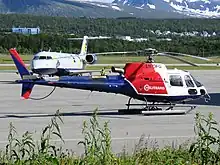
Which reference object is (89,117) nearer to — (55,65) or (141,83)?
(141,83)

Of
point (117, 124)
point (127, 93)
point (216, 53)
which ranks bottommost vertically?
point (117, 124)

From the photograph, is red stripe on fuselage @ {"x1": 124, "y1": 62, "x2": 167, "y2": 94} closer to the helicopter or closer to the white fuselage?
the helicopter

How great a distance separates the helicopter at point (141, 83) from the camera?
21.1m

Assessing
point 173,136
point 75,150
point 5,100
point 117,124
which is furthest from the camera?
point 5,100

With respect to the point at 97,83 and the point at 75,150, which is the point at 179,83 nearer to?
the point at 97,83

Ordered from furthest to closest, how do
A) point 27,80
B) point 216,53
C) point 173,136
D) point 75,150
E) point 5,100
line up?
point 216,53, point 5,100, point 27,80, point 173,136, point 75,150

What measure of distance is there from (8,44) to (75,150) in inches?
3560

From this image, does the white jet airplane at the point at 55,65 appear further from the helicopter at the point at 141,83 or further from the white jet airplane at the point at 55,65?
the helicopter at the point at 141,83

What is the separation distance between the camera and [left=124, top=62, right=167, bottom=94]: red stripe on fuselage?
70.0ft

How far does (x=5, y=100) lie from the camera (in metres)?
28.0

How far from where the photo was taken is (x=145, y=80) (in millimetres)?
21375

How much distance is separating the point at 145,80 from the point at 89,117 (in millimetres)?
1989

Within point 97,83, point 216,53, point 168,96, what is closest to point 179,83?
point 168,96

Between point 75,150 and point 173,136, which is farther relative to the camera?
point 173,136
